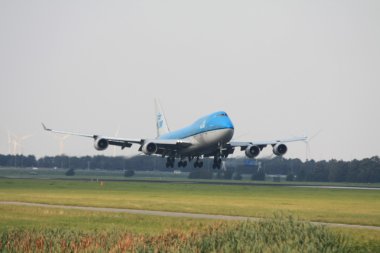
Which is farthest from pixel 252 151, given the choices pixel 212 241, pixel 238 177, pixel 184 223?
pixel 212 241

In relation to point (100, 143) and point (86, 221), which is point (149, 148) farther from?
point (86, 221)

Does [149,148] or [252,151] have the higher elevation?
[149,148]

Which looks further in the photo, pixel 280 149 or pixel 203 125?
pixel 280 149

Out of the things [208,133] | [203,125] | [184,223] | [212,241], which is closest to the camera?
[212,241]

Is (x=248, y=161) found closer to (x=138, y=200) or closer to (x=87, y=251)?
(x=138, y=200)

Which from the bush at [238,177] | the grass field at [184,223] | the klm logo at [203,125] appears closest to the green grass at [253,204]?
the grass field at [184,223]

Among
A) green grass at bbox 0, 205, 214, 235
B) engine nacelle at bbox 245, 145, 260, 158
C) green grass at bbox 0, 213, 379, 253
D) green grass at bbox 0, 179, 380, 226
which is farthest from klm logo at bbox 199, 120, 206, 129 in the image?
green grass at bbox 0, 213, 379, 253

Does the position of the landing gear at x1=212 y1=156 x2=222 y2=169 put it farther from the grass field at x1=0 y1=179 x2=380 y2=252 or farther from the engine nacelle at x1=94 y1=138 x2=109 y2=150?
the grass field at x1=0 y1=179 x2=380 y2=252

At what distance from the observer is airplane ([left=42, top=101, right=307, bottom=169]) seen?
292 feet

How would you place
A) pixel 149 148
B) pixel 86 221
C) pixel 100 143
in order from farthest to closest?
pixel 100 143 → pixel 149 148 → pixel 86 221

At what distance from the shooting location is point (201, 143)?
92000mm

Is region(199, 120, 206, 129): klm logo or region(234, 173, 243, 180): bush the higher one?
region(199, 120, 206, 129): klm logo

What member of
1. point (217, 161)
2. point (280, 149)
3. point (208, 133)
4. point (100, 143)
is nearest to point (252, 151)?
point (280, 149)

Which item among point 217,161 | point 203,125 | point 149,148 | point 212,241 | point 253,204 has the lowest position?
point 212,241
